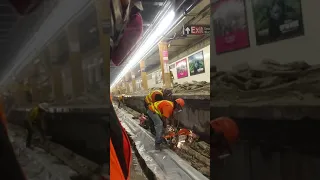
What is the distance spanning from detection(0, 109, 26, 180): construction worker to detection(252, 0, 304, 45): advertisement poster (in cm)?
41

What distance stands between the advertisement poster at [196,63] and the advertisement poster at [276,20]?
8.83m

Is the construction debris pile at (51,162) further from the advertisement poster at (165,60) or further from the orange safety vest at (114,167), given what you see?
the advertisement poster at (165,60)

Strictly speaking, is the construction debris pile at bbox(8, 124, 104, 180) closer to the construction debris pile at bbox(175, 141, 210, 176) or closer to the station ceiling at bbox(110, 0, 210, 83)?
the station ceiling at bbox(110, 0, 210, 83)

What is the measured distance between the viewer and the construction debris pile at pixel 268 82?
1.28 feet

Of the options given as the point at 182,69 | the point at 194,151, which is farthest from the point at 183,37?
the point at 194,151

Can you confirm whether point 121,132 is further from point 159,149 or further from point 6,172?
point 159,149

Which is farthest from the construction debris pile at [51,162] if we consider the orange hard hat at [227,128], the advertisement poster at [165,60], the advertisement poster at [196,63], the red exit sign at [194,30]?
the advertisement poster at [196,63]

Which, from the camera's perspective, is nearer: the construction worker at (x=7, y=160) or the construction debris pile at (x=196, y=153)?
the construction worker at (x=7, y=160)

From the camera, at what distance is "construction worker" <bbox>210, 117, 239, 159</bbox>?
51 cm

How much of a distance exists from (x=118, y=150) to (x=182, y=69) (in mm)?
10815

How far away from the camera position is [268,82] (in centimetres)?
44

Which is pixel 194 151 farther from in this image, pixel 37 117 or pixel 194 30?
Answer: pixel 37 117

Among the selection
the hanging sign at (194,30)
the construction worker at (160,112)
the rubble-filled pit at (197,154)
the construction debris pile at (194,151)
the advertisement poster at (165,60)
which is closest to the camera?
the rubble-filled pit at (197,154)

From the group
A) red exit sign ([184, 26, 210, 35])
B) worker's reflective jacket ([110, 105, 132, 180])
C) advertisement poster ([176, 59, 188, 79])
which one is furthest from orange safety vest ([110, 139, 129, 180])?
advertisement poster ([176, 59, 188, 79])
